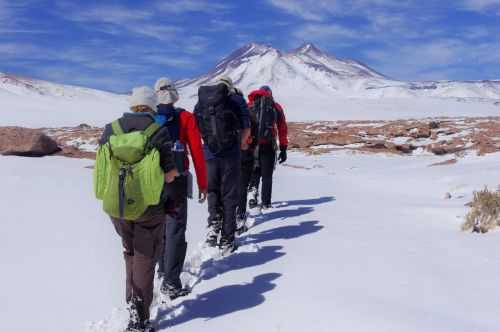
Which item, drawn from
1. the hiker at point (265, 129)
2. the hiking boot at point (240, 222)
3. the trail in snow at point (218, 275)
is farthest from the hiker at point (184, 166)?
the hiker at point (265, 129)

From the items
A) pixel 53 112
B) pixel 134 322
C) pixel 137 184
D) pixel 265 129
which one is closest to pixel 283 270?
pixel 134 322

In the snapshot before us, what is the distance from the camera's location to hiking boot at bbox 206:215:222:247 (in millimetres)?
5613

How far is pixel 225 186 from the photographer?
5461 millimetres

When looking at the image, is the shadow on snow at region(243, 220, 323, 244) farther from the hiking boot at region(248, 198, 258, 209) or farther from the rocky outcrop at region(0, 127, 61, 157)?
the rocky outcrop at region(0, 127, 61, 157)

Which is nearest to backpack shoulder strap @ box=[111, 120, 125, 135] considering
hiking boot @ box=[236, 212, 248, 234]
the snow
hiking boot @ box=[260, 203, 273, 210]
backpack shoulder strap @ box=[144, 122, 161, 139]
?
backpack shoulder strap @ box=[144, 122, 161, 139]

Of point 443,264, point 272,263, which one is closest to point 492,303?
point 443,264

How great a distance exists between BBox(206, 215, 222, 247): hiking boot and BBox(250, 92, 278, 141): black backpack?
177 cm

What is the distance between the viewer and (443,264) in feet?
15.6

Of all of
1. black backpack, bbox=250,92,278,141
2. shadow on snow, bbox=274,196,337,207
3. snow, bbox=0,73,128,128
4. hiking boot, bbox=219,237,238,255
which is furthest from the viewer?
snow, bbox=0,73,128,128

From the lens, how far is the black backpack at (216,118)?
5.11 m

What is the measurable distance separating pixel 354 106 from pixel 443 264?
7140cm

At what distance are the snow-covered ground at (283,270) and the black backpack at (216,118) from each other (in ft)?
3.99

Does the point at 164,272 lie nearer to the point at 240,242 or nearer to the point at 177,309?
the point at 177,309

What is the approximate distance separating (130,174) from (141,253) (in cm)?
60
